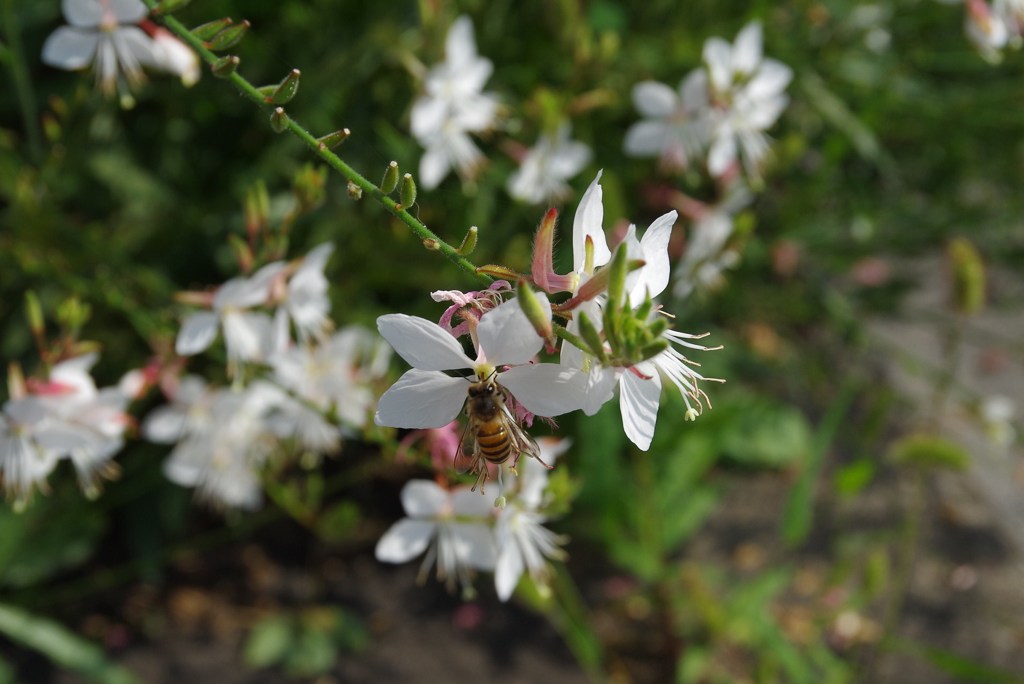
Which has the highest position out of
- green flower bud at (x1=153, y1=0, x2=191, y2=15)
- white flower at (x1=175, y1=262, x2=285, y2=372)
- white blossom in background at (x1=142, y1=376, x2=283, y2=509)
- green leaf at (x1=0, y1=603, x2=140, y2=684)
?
green flower bud at (x1=153, y1=0, x2=191, y2=15)

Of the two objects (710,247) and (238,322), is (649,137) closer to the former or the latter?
(710,247)

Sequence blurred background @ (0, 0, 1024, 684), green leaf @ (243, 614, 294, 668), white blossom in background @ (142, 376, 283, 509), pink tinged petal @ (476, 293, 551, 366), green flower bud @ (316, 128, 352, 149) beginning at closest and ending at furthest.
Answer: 1. pink tinged petal @ (476, 293, 551, 366)
2. green flower bud @ (316, 128, 352, 149)
3. white blossom in background @ (142, 376, 283, 509)
4. blurred background @ (0, 0, 1024, 684)
5. green leaf @ (243, 614, 294, 668)

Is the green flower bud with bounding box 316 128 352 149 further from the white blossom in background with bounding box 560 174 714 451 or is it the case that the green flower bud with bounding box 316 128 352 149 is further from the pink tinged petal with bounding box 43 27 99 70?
the pink tinged petal with bounding box 43 27 99 70

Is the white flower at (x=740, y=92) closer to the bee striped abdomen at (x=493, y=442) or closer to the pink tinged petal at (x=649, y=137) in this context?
the pink tinged petal at (x=649, y=137)

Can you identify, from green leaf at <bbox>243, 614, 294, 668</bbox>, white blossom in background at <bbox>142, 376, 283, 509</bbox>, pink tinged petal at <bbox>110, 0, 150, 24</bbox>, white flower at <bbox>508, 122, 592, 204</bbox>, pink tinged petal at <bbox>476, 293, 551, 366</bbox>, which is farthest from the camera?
green leaf at <bbox>243, 614, 294, 668</bbox>

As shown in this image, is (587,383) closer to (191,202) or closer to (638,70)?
(638,70)

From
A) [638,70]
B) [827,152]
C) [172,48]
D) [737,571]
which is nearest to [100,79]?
[172,48]

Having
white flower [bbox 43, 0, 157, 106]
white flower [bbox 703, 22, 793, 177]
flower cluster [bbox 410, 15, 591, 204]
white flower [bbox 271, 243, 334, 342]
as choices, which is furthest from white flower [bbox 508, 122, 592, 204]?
white flower [bbox 43, 0, 157, 106]
